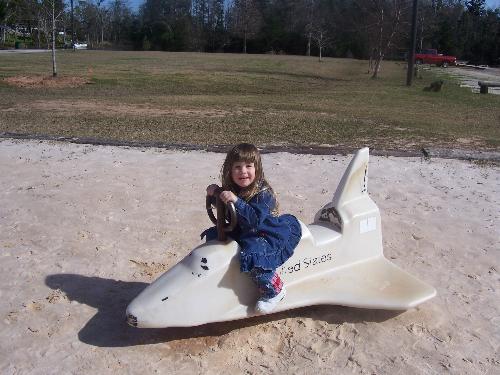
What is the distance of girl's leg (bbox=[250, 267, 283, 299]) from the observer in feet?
9.38

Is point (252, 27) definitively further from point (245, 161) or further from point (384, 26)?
point (245, 161)

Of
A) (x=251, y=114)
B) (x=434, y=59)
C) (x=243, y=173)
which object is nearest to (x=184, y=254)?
(x=243, y=173)

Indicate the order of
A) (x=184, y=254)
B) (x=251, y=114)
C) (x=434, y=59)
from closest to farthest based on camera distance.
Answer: (x=184, y=254) → (x=251, y=114) → (x=434, y=59)

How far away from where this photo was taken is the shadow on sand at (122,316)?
9.64ft

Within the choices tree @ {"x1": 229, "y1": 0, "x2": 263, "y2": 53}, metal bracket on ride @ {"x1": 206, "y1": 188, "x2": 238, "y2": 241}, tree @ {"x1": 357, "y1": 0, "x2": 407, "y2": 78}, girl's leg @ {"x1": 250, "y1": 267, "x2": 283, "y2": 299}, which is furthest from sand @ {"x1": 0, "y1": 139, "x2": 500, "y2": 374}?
tree @ {"x1": 229, "y1": 0, "x2": 263, "y2": 53}

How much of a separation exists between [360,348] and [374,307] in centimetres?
27

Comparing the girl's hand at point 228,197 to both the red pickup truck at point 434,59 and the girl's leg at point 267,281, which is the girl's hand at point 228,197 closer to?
the girl's leg at point 267,281

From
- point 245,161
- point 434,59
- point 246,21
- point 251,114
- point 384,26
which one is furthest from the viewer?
point 246,21

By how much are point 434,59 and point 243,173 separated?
43321 mm

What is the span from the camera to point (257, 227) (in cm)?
285

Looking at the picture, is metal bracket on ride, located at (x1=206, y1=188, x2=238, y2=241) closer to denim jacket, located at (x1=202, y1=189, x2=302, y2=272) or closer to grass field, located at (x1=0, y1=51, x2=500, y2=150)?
denim jacket, located at (x1=202, y1=189, x2=302, y2=272)

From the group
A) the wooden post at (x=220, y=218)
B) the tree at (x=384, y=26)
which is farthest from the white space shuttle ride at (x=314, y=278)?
the tree at (x=384, y=26)

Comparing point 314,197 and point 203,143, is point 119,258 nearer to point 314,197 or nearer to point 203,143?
point 314,197

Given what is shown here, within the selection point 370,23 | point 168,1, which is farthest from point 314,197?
point 168,1
